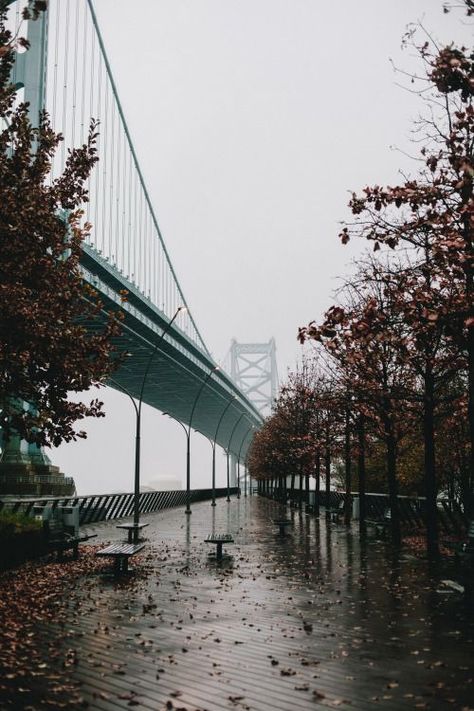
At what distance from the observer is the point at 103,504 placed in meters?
29.5

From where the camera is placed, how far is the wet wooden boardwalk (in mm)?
5594

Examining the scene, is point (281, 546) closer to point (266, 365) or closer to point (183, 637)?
point (183, 637)

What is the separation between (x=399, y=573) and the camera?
1262 centimetres

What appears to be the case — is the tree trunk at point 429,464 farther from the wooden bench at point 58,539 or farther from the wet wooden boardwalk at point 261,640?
the wooden bench at point 58,539

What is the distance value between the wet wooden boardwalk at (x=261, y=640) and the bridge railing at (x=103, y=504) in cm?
713

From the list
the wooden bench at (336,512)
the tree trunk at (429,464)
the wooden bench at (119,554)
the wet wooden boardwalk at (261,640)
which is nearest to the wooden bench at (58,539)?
the wet wooden boardwalk at (261,640)

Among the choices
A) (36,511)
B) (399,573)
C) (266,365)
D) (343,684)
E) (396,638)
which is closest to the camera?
(343,684)

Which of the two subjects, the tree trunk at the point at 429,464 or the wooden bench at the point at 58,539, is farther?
the tree trunk at the point at 429,464

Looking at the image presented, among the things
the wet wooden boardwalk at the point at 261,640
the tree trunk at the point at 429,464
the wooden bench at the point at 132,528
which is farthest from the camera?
the wooden bench at the point at 132,528

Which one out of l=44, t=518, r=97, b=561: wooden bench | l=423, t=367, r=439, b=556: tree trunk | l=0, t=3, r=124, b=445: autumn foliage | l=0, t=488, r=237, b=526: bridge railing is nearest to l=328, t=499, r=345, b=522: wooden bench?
l=0, t=488, r=237, b=526: bridge railing

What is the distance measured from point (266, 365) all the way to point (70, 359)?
117 metres

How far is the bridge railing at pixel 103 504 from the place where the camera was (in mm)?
19663

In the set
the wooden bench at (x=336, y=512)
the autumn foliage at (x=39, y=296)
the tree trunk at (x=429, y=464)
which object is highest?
the autumn foliage at (x=39, y=296)

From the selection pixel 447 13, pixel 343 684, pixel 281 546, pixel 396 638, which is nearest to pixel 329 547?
pixel 281 546
